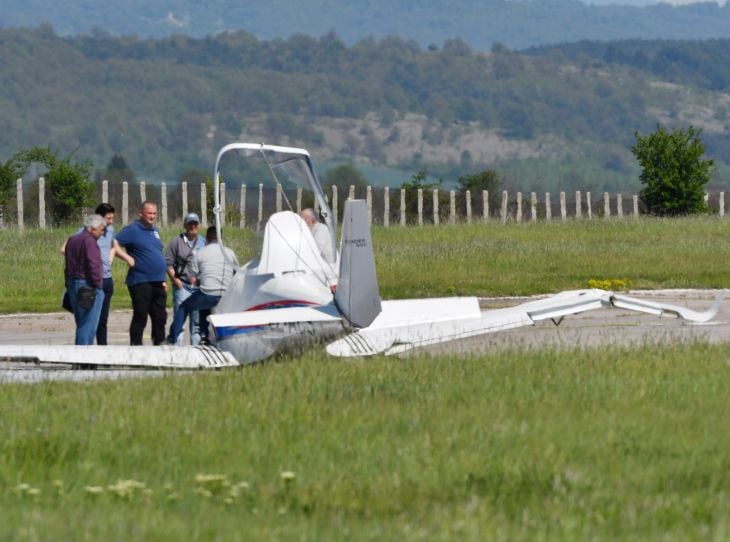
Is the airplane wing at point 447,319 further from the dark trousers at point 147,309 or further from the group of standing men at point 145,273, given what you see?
the dark trousers at point 147,309

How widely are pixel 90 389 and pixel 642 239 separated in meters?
32.3

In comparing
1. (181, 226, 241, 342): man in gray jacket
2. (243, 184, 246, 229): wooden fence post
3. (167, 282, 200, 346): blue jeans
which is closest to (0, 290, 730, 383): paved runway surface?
(167, 282, 200, 346): blue jeans

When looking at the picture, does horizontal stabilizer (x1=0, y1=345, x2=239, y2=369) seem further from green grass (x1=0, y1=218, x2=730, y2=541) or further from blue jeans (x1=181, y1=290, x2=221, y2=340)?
blue jeans (x1=181, y1=290, x2=221, y2=340)

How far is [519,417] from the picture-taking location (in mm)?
10188

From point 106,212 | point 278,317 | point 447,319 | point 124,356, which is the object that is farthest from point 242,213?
point 278,317

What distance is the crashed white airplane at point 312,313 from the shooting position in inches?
517

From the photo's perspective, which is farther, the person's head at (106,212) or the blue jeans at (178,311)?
the blue jeans at (178,311)

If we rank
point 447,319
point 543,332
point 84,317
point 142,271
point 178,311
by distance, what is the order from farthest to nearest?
point 543,332 → point 178,311 → point 142,271 → point 84,317 → point 447,319

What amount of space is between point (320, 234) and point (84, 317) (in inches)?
121

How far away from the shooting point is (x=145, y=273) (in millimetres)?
17969

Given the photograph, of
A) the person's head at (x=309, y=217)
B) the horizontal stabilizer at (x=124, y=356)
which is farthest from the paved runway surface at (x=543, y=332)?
the person's head at (x=309, y=217)

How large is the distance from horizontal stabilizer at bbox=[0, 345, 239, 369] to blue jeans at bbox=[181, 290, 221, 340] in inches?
126

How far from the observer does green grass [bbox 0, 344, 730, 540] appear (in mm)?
7145

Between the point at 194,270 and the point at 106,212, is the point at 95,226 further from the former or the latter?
the point at 194,270
